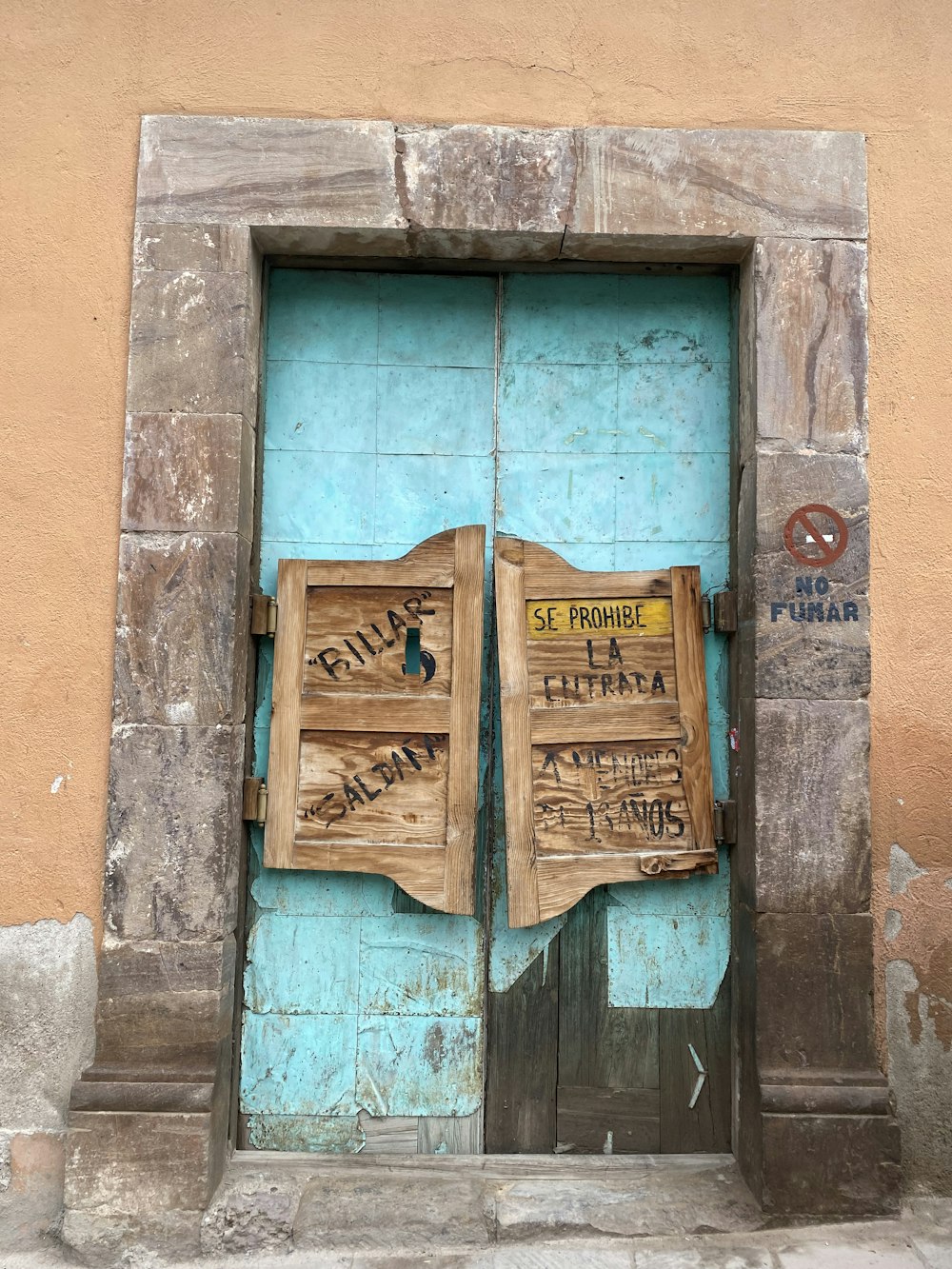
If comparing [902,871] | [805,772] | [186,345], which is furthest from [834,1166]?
[186,345]

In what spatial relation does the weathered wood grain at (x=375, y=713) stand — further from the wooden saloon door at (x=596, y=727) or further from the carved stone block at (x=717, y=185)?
the carved stone block at (x=717, y=185)

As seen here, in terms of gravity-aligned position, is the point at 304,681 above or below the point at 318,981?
above

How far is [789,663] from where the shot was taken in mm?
2746

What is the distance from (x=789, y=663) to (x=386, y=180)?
1778 millimetres

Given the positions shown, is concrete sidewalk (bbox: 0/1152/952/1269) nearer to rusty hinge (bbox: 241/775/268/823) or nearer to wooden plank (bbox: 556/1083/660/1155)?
wooden plank (bbox: 556/1083/660/1155)

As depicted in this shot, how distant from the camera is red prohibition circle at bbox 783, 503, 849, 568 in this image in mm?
2773

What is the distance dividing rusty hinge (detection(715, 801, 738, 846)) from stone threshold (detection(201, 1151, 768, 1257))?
0.91m

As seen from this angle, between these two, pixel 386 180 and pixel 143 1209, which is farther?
pixel 386 180

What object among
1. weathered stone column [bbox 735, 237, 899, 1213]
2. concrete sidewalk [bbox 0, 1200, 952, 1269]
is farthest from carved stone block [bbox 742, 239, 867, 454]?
concrete sidewalk [bbox 0, 1200, 952, 1269]

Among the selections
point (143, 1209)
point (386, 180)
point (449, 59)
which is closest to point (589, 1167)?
point (143, 1209)

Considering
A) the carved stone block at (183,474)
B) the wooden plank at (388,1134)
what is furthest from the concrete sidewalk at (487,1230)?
the carved stone block at (183,474)

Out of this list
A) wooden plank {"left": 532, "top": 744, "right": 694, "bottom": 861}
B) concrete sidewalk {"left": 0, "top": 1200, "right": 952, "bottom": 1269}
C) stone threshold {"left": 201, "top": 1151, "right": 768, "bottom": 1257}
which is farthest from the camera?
wooden plank {"left": 532, "top": 744, "right": 694, "bottom": 861}

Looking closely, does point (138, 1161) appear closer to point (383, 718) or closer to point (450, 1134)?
point (450, 1134)

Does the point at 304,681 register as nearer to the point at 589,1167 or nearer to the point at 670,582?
the point at 670,582
